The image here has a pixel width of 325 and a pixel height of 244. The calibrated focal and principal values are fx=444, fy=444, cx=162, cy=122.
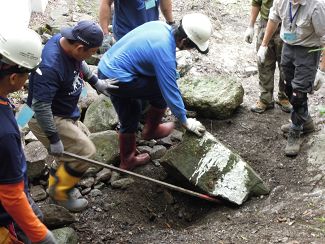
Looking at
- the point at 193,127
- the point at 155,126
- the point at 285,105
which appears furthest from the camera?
the point at 285,105

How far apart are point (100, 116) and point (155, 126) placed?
2.23ft

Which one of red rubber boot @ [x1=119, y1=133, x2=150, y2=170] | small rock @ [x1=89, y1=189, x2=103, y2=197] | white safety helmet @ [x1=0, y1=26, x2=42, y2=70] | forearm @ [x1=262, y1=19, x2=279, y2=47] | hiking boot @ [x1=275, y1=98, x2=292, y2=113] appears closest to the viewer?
white safety helmet @ [x1=0, y1=26, x2=42, y2=70]

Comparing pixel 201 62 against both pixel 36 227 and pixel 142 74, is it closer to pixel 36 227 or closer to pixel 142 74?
pixel 142 74

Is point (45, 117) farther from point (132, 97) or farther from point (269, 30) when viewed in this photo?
point (269, 30)

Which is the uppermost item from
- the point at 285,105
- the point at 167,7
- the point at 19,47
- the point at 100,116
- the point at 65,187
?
the point at 19,47

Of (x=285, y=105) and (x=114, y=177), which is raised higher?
(x=114, y=177)

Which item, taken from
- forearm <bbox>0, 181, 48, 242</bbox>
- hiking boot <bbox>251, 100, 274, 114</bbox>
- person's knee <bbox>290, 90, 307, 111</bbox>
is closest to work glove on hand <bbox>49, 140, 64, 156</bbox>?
forearm <bbox>0, 181, 48, 242</bbox>

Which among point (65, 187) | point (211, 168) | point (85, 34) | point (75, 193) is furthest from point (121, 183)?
point (85, 34)

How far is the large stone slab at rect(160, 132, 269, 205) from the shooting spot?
4.33 m

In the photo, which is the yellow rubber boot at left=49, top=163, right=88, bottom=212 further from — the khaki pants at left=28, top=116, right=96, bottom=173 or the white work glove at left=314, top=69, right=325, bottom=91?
the white work glove at left=314, top=69, right=325, bottom=91

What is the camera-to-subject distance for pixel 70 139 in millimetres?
3873

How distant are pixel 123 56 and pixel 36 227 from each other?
2.19 meters

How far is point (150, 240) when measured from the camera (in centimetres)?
381

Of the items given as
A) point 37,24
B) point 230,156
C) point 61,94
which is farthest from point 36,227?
point 37,24
